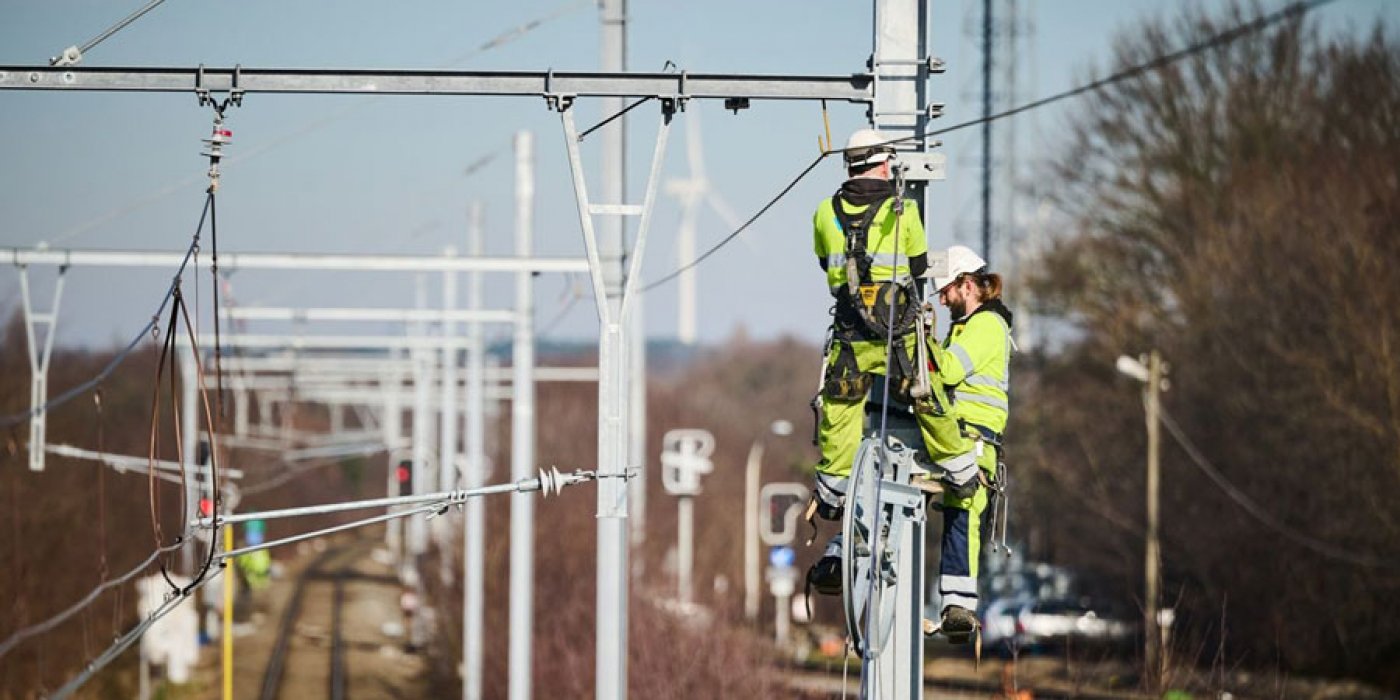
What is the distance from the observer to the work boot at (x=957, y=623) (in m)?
11.1

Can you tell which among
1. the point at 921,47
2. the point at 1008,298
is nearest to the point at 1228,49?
the point at 1008,298

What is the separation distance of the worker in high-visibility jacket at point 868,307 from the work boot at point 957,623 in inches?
26.8

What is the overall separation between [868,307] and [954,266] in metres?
0.91

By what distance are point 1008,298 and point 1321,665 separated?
1360cm

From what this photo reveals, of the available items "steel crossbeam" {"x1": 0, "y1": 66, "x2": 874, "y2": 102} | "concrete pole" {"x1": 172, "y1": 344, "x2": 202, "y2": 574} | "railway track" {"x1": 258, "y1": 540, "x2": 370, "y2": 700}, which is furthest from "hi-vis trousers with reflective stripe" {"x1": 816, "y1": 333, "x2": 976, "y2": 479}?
"concrete pole" {"x1": 172, "y1": 344, "x2": 202, "y2": 574}

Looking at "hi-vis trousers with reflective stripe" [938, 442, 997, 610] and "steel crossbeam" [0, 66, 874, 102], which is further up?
"steel crossbeam" [0, 66, 874, 102]

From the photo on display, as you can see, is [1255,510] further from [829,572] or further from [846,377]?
[846,377]

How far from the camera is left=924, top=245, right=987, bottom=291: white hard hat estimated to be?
36.1ft

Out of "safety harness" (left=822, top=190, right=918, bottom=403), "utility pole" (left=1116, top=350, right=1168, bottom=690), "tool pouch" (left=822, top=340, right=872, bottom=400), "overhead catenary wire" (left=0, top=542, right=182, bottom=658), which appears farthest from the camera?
"utility pole" (left=1116, top=350, right=1168, bottom=690)

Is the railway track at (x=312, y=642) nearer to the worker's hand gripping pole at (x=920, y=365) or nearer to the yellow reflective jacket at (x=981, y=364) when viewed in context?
the yellow reflective jacket at (x=981, y=364)

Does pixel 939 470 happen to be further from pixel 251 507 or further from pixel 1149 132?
pixel 251 507

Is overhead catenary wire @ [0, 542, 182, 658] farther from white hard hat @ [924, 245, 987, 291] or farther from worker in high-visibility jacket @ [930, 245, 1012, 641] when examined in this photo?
white hard hat @ [924, 245, 987, 291]

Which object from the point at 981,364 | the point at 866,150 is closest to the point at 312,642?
the point at 981,364

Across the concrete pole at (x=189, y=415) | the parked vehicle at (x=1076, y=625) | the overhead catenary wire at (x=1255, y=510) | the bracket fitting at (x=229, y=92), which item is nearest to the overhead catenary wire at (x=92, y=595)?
the bracket fitting at (x=229, y=92)
